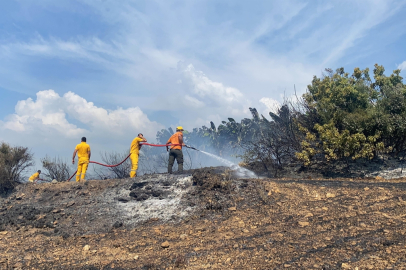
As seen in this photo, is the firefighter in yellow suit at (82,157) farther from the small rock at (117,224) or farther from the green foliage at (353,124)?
the green foliage at (353,124)

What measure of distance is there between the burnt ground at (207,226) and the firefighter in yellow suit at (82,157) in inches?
49.5

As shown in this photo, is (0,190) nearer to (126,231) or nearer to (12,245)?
(12,245)

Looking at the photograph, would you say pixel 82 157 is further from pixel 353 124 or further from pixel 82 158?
pixel 353 124

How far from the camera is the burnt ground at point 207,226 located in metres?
3.95

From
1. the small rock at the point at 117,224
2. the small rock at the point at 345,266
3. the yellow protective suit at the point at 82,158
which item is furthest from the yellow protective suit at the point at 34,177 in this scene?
the small rock at the point at 345,266

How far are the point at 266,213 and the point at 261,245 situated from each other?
1.57m

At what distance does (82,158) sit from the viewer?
9.81 meters

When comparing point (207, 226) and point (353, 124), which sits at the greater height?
point (353, 124)

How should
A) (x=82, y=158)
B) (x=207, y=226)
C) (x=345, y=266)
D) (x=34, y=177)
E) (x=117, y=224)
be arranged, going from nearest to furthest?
(x=345, y=266), (x=207, y=226), (x=117, y=224), (x=82, y=158), (x=34, y=177)

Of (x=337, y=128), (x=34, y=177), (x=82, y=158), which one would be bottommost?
(x=34, y=177)

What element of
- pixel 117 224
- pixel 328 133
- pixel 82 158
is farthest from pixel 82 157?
pixel 328 133

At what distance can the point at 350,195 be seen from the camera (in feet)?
20.4

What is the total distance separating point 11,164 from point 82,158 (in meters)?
4.75

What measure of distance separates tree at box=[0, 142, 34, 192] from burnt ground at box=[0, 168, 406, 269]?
3706mm
